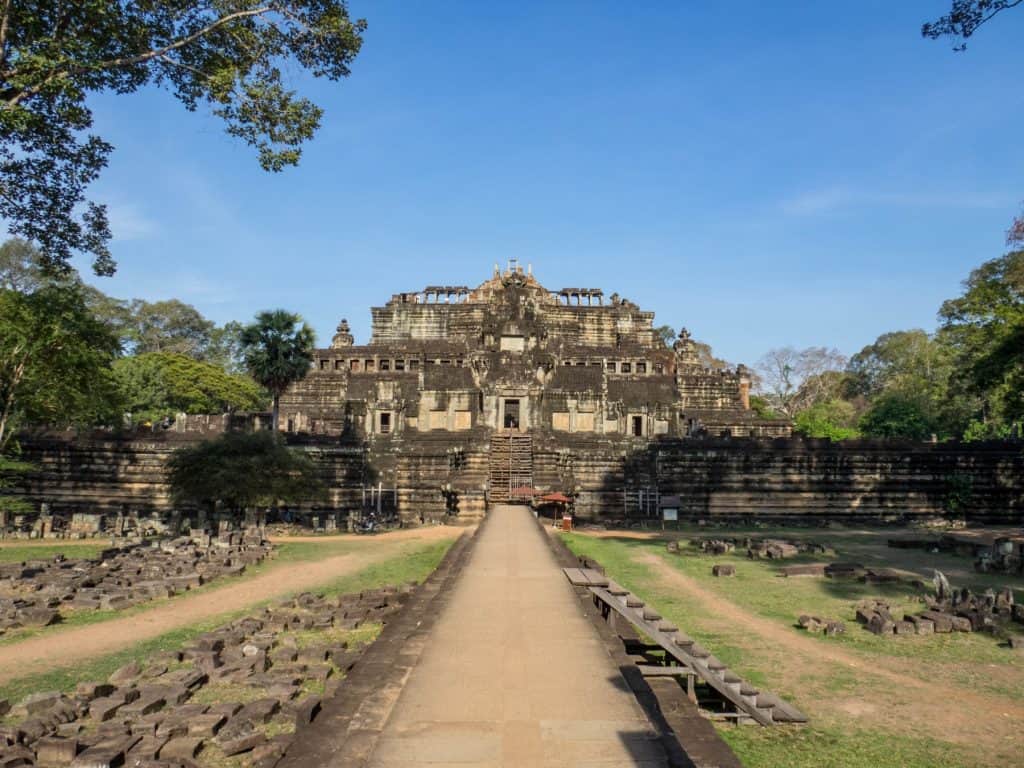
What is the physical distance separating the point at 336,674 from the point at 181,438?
102 feet

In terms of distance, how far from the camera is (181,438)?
1436 inches

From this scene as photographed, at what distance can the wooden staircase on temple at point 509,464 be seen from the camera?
110 feet

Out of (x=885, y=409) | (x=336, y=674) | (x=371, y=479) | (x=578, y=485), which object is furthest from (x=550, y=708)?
(x=885, y=409)

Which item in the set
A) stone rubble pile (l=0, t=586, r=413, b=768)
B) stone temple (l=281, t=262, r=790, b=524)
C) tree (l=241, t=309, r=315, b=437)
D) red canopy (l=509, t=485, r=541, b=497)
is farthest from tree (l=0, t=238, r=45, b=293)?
stone rubble pile (l=0, t=586, r=413, b=768)

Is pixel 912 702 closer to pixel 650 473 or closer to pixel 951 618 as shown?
pixel 951 618

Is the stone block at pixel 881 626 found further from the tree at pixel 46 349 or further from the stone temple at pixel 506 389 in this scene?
the tree at pixel 46 349

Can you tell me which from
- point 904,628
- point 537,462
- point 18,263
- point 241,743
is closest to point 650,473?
point 537,462

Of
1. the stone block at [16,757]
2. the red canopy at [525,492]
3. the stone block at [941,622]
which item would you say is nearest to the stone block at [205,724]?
the stone block at [16,757]

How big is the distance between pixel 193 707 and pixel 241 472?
21.1 m

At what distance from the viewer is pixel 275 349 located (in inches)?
1246

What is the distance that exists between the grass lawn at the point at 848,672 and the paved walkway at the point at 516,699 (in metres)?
A: 1.57

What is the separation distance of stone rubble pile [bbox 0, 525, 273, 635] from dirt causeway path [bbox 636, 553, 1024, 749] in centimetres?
1313

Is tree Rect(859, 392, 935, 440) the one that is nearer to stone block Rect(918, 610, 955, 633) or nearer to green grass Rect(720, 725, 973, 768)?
stone block Rect(918, 610, 955, 633)

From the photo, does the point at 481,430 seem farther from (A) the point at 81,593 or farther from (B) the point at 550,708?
(B) the point at 550,708
